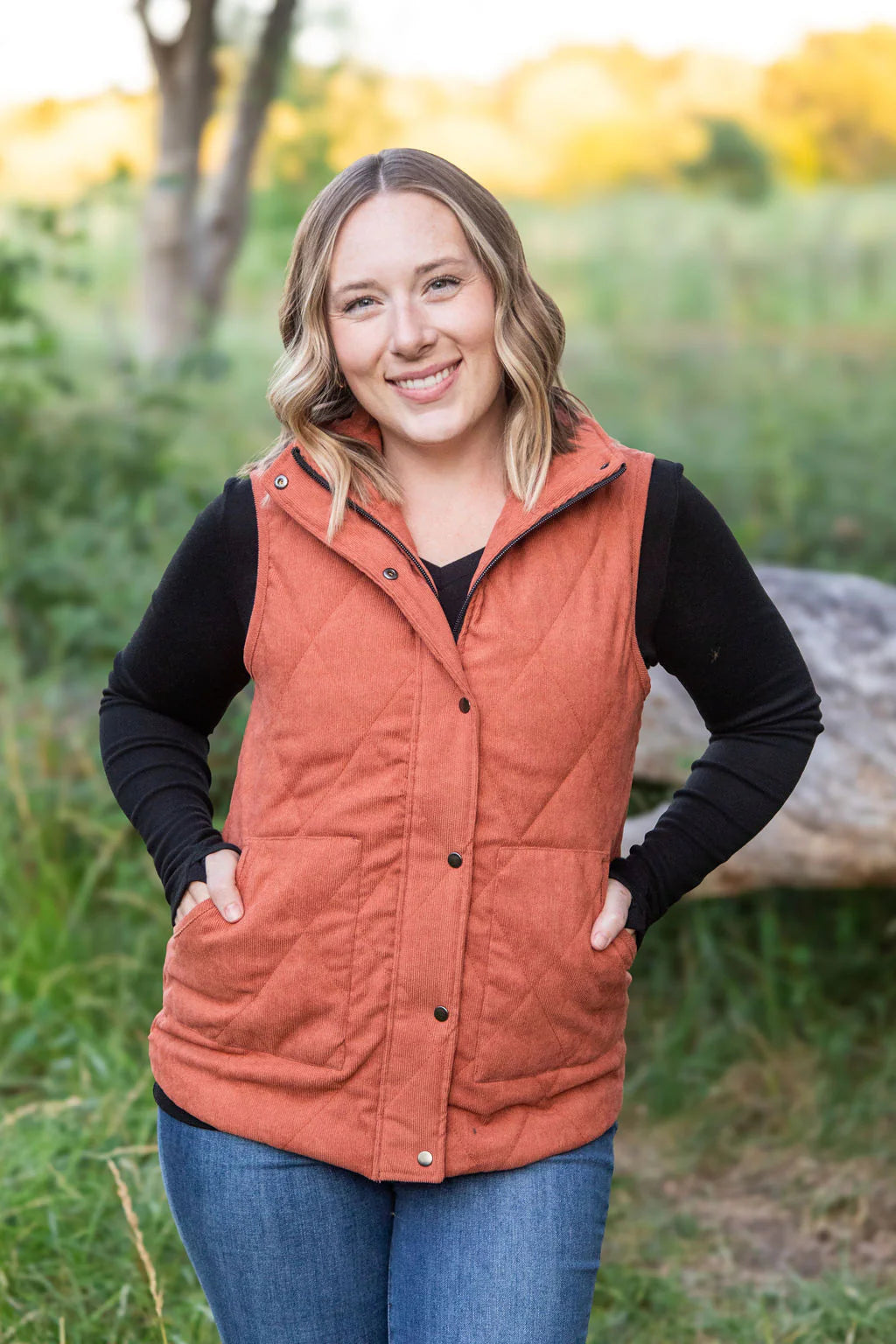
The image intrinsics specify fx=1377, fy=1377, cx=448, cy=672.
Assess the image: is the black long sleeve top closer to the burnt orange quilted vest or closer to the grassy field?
the burnt orange quilted vest

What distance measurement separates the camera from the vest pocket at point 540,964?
175 cm

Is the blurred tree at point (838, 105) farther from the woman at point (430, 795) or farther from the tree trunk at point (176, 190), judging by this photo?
the woman at point (430, 795)

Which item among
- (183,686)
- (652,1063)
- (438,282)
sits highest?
(438,282)

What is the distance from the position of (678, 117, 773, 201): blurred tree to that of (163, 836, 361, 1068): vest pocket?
51.6ft

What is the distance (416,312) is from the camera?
189cm

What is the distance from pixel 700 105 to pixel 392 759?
18.3 m

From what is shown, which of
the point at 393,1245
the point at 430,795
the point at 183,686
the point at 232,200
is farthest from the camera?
the point at 232,200

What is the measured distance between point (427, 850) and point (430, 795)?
0.07m

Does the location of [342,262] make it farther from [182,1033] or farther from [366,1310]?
[366,1310]

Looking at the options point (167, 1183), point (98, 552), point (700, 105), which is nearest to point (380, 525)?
point (167, 1183)

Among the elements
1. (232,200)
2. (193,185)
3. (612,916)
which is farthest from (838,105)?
(612,916)

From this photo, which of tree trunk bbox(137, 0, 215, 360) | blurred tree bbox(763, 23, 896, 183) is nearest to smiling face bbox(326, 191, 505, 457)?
tree trunk bbox(137, 0, 215, 360)

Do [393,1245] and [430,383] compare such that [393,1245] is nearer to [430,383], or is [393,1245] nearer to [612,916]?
[612,916]

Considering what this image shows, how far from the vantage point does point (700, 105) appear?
18094mm
